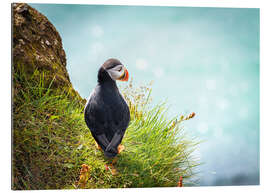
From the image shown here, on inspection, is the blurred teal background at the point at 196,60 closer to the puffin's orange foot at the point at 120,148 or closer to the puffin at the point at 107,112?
the puffin at the point at 107,112

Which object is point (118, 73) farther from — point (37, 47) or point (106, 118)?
point (37, 47)

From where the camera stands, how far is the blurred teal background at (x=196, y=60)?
3.15 metres

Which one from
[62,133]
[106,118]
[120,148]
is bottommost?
[120,148]

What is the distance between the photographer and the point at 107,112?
9.53ft

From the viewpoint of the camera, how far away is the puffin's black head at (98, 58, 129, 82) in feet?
9.73

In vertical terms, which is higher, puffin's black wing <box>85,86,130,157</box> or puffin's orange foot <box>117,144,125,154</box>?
puffin's black wing <box>85,86,130,157</box>

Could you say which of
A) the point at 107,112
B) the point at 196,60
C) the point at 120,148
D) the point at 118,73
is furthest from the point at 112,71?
the point at 196,60

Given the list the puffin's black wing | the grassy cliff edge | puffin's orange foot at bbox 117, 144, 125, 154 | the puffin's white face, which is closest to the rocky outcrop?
the grassy cliff edge

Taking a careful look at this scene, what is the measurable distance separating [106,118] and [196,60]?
3.58ft

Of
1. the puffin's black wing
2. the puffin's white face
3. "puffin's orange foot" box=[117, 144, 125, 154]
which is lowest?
"puffin's orange foot" box=[117, 144, 125, 154]

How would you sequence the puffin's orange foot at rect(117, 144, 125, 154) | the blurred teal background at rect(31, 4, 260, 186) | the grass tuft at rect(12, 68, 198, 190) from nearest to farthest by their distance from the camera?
1. the grass tuft at rect(12, 68, 198, 190)
2. the puffin's orange foot at rect(117, 144, 125, 154)
3. the blurred teal background at rect(31, 4, 260, 186)

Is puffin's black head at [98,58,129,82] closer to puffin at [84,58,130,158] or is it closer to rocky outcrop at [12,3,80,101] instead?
puffin at [84,58,130,158]

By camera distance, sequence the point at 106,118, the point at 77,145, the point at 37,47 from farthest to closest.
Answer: the point at 37,47 → the point at 77,145 → the point at 106,118
